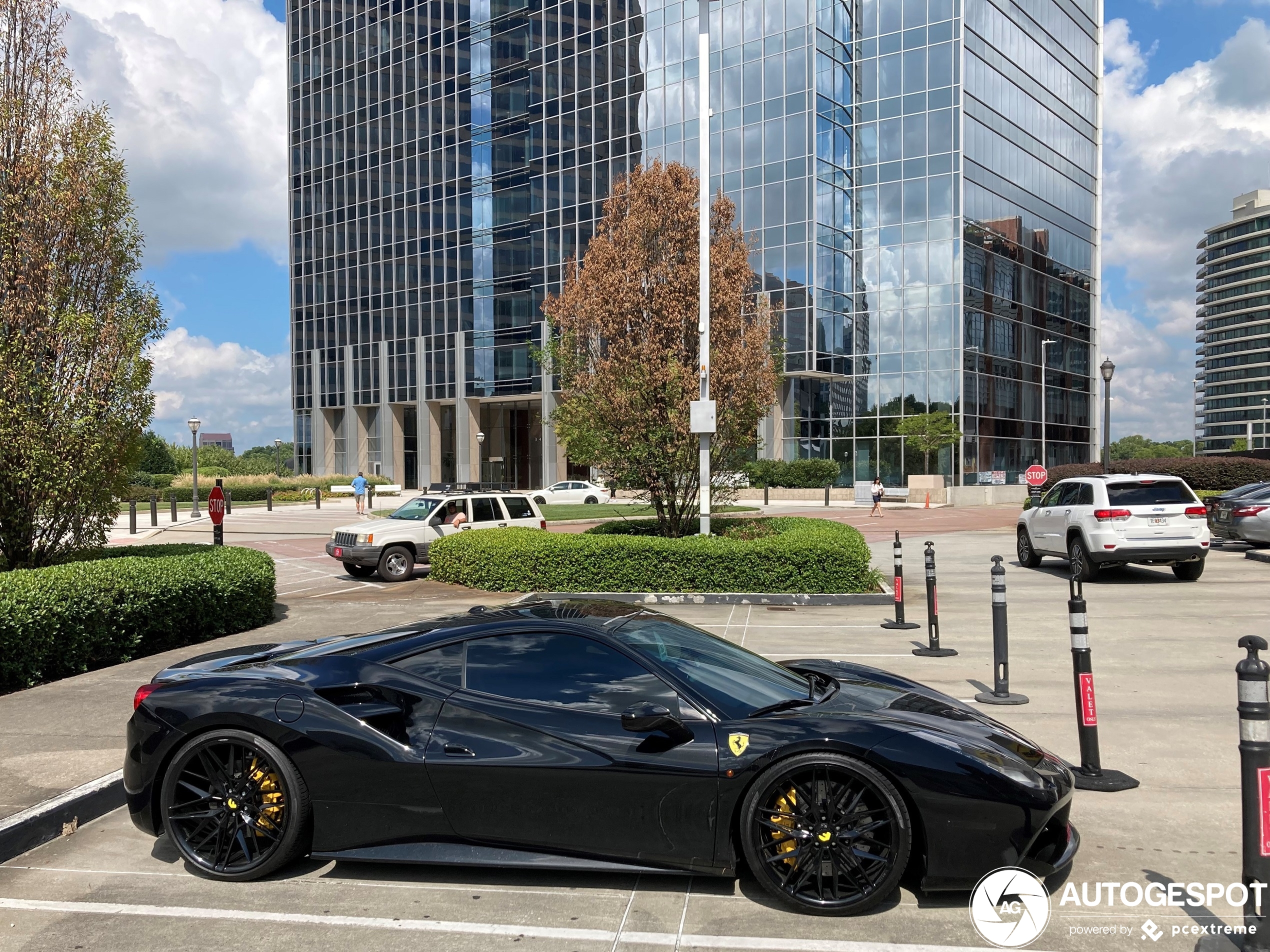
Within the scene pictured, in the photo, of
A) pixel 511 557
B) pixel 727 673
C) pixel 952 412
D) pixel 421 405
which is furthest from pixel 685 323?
pixel 421 405

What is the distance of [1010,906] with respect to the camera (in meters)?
3.96

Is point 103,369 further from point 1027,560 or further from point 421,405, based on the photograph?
point 421,405

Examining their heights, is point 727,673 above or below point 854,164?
below

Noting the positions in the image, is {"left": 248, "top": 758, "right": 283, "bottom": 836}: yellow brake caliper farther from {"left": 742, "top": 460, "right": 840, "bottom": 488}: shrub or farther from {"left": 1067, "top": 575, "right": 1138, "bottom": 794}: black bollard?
{"left": 742, "top": 460, "right": 840, "bottom": 488}: shrub

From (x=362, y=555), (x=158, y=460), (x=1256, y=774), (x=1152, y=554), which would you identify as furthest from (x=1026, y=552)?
(x=158, y=460)

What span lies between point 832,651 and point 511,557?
20.9 ft

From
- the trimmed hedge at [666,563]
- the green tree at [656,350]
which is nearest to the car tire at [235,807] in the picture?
the trimmed hedge at [666,563]

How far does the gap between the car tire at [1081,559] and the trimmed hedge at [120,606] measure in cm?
1210

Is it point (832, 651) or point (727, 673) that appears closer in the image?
point (727, 673)

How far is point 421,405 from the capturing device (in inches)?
2712

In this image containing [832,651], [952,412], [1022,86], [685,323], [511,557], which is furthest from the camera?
[1022,86]

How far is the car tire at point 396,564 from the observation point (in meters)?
17.0

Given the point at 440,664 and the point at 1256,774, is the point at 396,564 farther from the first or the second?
the point at 1256,774

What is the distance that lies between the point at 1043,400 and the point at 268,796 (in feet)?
189
